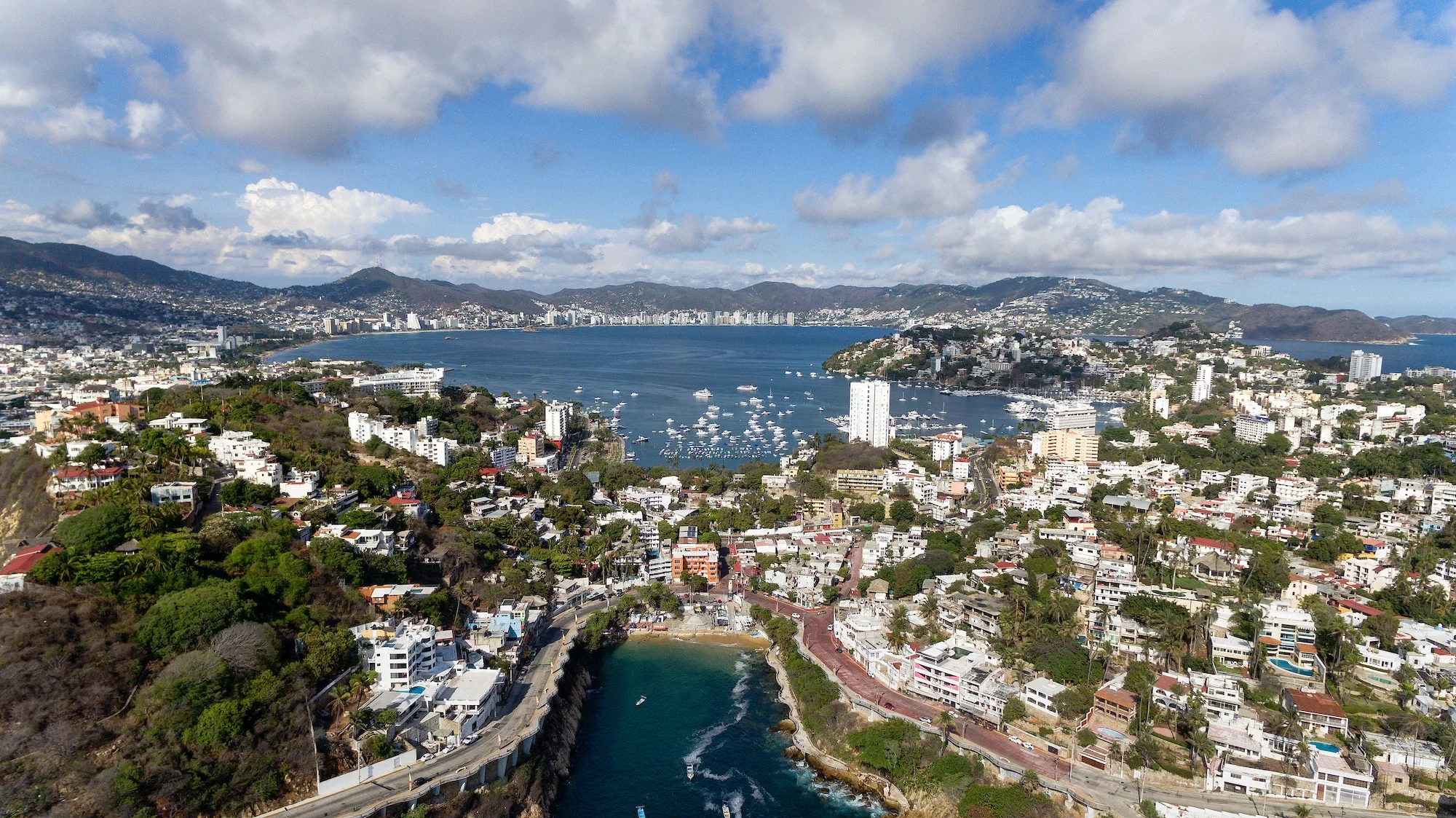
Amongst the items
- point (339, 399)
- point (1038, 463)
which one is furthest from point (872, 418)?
point (339, 399)

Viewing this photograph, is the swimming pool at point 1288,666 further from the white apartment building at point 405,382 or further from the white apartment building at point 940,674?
the white apartment building at point 405,382

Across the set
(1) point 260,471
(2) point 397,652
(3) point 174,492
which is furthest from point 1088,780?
(1) point 260,471

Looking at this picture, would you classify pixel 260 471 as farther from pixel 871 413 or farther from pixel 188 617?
pixel 871 413

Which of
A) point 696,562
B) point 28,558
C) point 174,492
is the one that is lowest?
point 696,562

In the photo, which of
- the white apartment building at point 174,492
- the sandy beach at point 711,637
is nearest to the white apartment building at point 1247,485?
the sandy beach at point 711,637

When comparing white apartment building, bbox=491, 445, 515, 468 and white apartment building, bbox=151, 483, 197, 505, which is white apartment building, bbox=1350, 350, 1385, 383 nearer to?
white apartment building, bbox=491, 445, 515, 468

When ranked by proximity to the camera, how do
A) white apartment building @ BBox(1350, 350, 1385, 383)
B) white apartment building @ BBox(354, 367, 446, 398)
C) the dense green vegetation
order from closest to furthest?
1. the dense green vegetation
2. white apartment building @ BBox(354, 367, 446, 398)
3. white apartment building @ BBox(1350, 350, 1385, 383)

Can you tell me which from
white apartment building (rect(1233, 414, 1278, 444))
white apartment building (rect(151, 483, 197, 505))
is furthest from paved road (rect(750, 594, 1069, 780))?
white apartment building (rect(1233, 414, 1278, 444))
